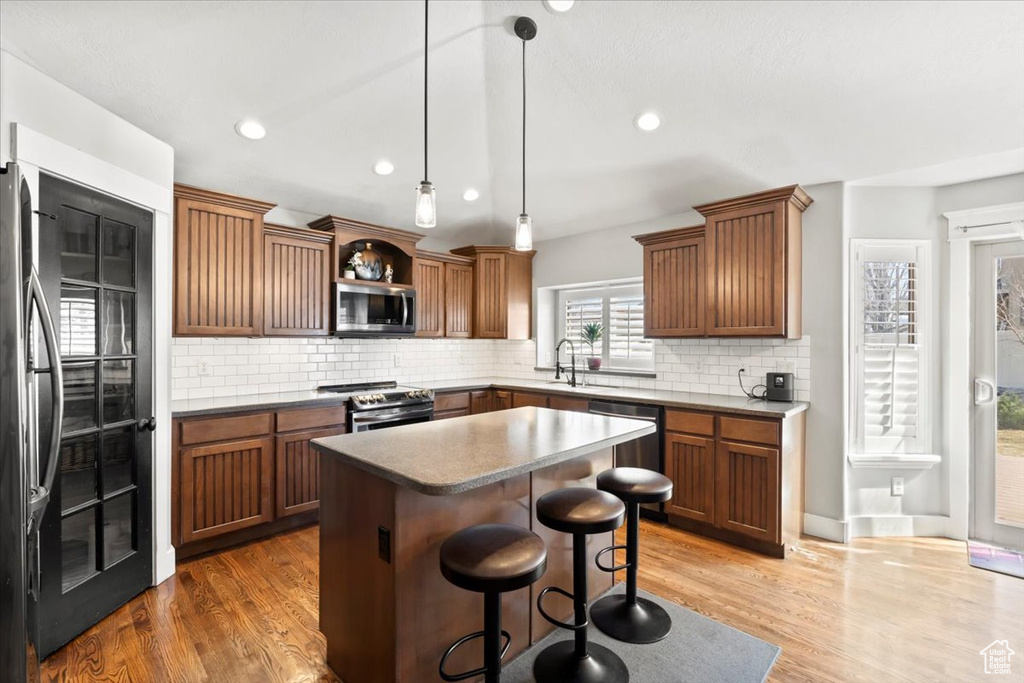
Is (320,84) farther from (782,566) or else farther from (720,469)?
(782,566)

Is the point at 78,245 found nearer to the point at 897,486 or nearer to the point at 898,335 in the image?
the point at 898,335

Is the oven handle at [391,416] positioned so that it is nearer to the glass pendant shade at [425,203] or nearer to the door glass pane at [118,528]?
the door glass pane at [118,528]

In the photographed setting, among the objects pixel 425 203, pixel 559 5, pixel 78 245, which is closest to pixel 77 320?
pixel 78 245

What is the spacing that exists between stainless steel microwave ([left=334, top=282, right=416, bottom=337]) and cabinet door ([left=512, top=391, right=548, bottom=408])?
1.17 m

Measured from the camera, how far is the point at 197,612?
93.3 inches

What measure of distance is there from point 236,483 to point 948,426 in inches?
191

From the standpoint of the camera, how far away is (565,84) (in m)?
2.99

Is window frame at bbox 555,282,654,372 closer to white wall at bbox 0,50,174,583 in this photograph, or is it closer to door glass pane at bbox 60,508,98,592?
white wall at bbox 0,50,174,583

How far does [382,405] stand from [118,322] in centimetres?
177

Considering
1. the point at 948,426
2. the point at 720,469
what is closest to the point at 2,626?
the point at 720,469

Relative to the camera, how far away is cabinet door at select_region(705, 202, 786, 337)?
10.6 ft

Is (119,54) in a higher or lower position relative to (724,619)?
higher

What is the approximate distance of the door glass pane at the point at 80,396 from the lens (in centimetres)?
218

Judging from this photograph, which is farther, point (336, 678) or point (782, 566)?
point (782, 566)
